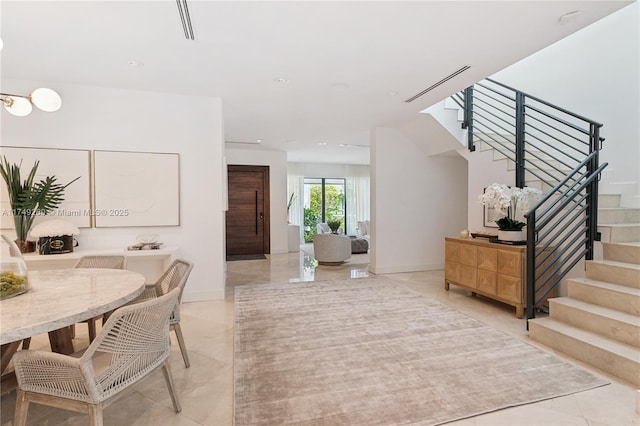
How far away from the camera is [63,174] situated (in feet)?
11.7

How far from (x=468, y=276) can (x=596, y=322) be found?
1.59 meters

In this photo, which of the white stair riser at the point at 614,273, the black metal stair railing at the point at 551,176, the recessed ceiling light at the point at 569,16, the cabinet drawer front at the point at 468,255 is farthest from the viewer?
the cabinet drawer front at the point at 468,255

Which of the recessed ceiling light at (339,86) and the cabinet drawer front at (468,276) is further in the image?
the cabinet drawer front at (468,276)

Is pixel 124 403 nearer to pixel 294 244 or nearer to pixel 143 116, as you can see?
pixel 143 116

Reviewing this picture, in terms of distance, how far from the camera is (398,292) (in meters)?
4.32

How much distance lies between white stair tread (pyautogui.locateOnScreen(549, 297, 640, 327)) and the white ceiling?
227 cm

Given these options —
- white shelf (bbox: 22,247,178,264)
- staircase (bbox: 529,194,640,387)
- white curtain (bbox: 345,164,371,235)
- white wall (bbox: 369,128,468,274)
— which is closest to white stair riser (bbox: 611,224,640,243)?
staircase (bbox: 529,194,640,387)

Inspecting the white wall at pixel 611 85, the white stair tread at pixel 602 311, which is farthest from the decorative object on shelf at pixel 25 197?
the white wall at pixel 611 85

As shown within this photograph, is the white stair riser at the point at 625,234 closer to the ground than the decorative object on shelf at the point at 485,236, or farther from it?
farther from it

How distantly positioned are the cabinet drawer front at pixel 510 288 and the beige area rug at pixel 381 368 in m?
0.59

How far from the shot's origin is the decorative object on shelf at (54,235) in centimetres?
321

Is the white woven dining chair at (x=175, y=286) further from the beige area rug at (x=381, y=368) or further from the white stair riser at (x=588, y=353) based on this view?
the white stair riser at (x=588, y=353)

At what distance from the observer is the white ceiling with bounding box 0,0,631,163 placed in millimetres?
2229

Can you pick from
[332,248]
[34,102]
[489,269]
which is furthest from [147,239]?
[489,269]
